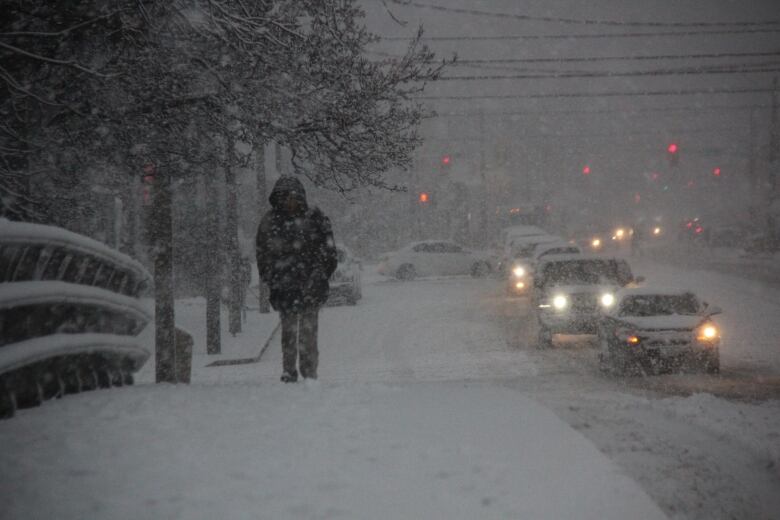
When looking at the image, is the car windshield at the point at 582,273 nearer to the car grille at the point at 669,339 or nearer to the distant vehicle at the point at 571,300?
the distant vehicle at the point at 571,300

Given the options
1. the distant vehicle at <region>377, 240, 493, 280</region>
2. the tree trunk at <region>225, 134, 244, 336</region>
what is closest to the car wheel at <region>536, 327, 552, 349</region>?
the tree trunk at <region>225, 134, 244, 336</region>

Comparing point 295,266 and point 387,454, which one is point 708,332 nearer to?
point 295,266

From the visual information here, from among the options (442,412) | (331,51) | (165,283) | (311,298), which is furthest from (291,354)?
(331,51)

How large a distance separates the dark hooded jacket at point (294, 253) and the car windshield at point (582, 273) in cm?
778

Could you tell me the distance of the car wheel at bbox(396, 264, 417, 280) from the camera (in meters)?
30.8

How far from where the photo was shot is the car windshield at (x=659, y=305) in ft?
36.4

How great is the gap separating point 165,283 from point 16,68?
9.24 ft

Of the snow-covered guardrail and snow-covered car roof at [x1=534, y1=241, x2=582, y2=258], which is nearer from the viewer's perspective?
the snow-covered guardrail

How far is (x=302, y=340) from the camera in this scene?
22.8 feet

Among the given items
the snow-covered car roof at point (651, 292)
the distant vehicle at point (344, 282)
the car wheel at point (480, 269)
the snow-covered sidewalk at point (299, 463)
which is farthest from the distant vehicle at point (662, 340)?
the car wheel at point (480, 269)

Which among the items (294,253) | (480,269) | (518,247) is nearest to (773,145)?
(480,269)

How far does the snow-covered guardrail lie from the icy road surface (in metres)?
0.28

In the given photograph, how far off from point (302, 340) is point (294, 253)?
889 mm

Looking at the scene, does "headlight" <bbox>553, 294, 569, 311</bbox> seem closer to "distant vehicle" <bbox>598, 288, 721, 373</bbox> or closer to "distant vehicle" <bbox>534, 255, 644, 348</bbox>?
"distant vehicle" <bbox>534, 255, 644, 348</bbox>
